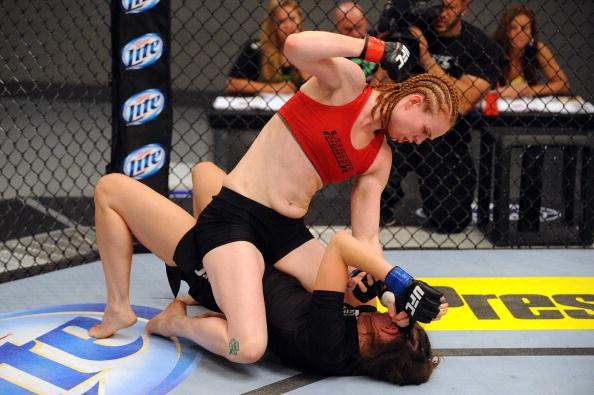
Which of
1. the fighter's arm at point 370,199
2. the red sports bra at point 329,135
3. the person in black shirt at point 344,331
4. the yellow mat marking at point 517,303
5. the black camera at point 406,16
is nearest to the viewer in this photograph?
the person in black shirt at point 344,331

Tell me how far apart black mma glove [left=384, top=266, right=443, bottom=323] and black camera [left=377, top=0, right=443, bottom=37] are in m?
1.58

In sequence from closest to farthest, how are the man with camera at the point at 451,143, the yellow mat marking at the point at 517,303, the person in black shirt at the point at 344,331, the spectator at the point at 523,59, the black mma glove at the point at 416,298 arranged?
the black mma glove at the point at 416,298 < the person in black shirt at the point at 344,331 < the yellow mat marking at the point at 517,303 < the man with camera at the point at 451,143 < the spectator at the point at 523,59

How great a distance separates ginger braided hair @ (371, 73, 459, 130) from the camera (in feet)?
7.63

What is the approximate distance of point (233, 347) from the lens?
2363 mm

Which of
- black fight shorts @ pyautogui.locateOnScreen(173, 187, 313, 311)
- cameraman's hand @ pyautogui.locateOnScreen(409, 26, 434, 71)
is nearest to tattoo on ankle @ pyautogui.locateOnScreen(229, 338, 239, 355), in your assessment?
black fight shorts @ pyautogui.locateOnScreen(173, 187, 313, 311)

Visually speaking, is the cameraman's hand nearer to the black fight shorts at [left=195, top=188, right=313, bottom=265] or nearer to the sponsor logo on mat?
the black fight shorts at [left=195, top=188, right=313, bottom=265]

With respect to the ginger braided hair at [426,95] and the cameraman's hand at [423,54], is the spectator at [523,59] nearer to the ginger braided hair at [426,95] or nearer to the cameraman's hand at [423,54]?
the cameraman's hand at [423,54]

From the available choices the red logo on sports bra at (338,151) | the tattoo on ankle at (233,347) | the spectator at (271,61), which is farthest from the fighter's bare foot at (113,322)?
the spectator at (271,61)

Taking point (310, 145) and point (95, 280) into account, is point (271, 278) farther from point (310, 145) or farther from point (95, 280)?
point (95, 280)

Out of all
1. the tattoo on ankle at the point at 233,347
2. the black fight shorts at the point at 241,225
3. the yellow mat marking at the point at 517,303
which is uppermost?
the black fight shorts at the point at 241,225

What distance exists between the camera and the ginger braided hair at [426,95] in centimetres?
232

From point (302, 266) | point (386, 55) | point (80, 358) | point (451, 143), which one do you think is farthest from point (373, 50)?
point (451, 143)

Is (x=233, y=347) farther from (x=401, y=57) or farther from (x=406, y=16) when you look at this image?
(x=406, y=16)

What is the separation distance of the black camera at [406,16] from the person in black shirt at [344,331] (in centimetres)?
148
